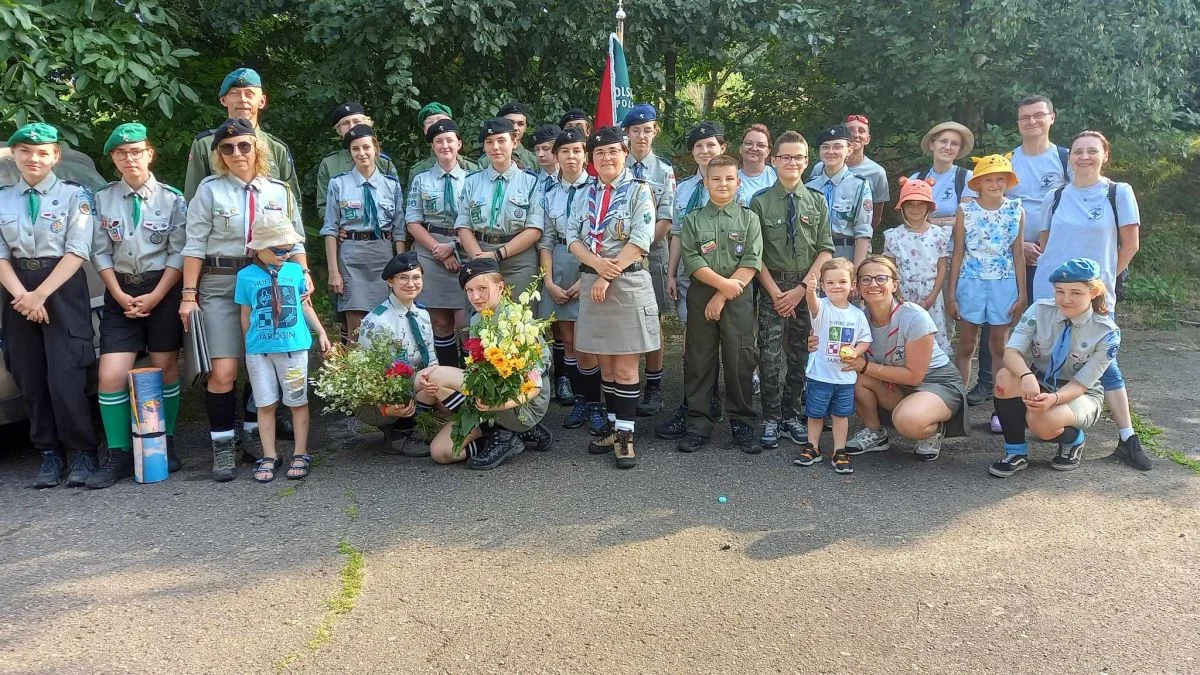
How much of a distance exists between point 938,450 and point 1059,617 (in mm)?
1882

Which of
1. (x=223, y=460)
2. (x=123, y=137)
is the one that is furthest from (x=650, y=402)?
(x=123, y=137)

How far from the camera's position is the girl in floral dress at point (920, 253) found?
5.87m

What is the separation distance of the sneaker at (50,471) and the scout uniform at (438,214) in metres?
2.48

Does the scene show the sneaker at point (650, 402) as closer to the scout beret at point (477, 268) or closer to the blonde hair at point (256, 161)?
the scout beret at point (477, 268)

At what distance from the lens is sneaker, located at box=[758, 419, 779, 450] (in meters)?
5.64

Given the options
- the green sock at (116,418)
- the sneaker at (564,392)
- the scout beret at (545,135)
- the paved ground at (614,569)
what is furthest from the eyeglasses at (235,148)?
the sneaker at (564,392)

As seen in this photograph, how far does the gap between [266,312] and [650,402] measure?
2.75 meters

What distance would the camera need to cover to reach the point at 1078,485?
494 cm

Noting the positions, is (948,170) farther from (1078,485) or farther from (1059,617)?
(1059,617)

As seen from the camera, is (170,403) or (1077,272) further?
(170,403)

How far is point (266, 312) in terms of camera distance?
5.20m

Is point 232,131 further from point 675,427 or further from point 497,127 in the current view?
point 675,427

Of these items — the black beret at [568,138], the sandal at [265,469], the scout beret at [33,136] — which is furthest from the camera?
the black beret at [568,138]

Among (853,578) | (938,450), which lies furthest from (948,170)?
(853,578)
